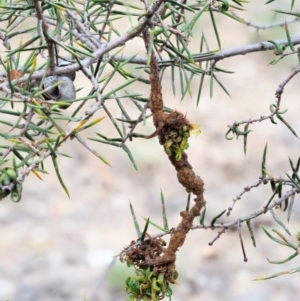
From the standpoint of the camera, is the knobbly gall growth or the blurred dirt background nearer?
the knobbly gall growth

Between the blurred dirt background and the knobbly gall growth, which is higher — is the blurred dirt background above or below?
above

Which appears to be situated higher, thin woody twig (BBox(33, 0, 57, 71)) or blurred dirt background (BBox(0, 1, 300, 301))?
blurred dirt background (BBox(0, 1, 300, 301))

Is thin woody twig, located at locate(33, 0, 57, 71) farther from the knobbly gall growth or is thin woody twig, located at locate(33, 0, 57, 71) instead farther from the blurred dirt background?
the blurred dirt background

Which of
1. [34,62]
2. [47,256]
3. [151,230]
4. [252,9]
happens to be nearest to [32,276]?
[47,256]

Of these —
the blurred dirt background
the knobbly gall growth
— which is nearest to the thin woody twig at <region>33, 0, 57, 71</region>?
the knobbly gall growth

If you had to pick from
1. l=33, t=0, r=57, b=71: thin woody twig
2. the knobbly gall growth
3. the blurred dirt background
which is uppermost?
the blurred dirt background

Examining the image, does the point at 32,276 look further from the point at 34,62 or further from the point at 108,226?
the point at 34,62

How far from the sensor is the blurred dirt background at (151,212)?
208cm

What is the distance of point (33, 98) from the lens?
38cm

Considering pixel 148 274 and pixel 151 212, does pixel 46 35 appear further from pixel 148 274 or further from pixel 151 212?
pixel 151 212

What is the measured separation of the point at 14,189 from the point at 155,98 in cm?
13

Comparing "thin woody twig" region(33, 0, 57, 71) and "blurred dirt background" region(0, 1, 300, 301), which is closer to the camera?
"thin woody twig" region(33, 0, 57, 71)

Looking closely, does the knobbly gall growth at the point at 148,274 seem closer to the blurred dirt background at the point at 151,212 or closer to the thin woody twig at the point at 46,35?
the thin woody twig at the point at 46,35

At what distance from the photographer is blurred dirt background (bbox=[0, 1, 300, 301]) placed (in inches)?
81.8
